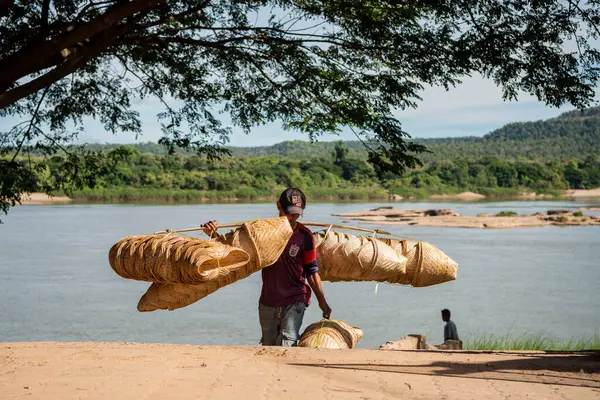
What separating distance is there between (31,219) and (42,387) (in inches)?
1461

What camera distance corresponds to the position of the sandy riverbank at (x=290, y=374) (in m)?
3.83

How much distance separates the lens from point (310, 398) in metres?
3.71

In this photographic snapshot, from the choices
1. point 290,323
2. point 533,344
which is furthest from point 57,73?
point 533,344

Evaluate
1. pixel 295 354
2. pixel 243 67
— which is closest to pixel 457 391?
pixel 295 354

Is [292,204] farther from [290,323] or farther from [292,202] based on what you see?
[290,323]

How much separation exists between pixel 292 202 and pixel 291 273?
42 centimetres

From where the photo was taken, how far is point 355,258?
17.2ft

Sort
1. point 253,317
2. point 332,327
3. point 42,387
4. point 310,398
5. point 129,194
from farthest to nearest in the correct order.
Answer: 1. point 129,194
2. point 253,317
3. point 332,327
4. point 42,387
5. point 310,398

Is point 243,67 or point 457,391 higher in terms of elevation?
point 243,67

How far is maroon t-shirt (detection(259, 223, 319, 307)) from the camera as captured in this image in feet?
15.0

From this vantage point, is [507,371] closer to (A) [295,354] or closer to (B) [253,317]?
(A) [295,354]

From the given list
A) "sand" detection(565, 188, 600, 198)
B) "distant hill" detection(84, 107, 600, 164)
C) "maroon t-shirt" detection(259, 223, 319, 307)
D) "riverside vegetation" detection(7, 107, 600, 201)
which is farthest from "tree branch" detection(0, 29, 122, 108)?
"distant hill" detection(84, 107, 600, 164)

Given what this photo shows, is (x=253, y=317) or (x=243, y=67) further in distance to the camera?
(x=253, y=317)

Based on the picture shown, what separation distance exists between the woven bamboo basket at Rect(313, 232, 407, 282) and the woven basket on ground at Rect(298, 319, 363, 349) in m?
0.34
